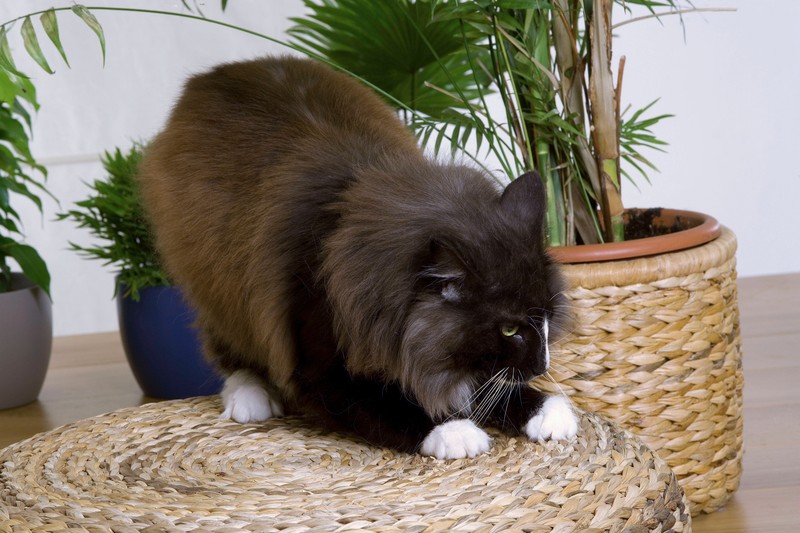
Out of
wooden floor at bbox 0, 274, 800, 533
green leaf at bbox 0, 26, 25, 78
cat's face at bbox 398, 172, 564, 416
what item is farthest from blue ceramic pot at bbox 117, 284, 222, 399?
cat's face at bbox 398, 172, 564, 416

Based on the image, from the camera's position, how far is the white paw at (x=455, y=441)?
114 cm

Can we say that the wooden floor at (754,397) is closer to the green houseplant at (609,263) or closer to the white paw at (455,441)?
the green houseplant at (609,263)

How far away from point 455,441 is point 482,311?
0.19 m

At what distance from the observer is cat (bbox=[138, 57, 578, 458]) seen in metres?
1.07

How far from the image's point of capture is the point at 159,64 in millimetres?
2920

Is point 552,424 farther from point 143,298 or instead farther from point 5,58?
point 143,298

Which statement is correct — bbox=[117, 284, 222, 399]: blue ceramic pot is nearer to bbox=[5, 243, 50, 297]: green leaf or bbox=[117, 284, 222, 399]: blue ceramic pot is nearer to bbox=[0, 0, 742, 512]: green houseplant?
bbox=[5, 243, 50, 297]: green leaf

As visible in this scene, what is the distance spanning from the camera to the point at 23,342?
90.9 inches

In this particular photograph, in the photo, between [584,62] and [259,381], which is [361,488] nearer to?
[259,381]

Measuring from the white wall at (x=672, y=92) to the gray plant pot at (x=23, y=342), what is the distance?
45 cm

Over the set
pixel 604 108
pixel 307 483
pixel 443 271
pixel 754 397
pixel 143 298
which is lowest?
pixel 754 397

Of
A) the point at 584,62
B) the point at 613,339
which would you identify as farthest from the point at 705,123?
the point at 613,339

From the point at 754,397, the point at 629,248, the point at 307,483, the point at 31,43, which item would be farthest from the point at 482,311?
the point at 754,397

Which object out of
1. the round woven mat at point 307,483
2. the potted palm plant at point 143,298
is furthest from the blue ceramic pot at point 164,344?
the round woven mat at point 307,483
